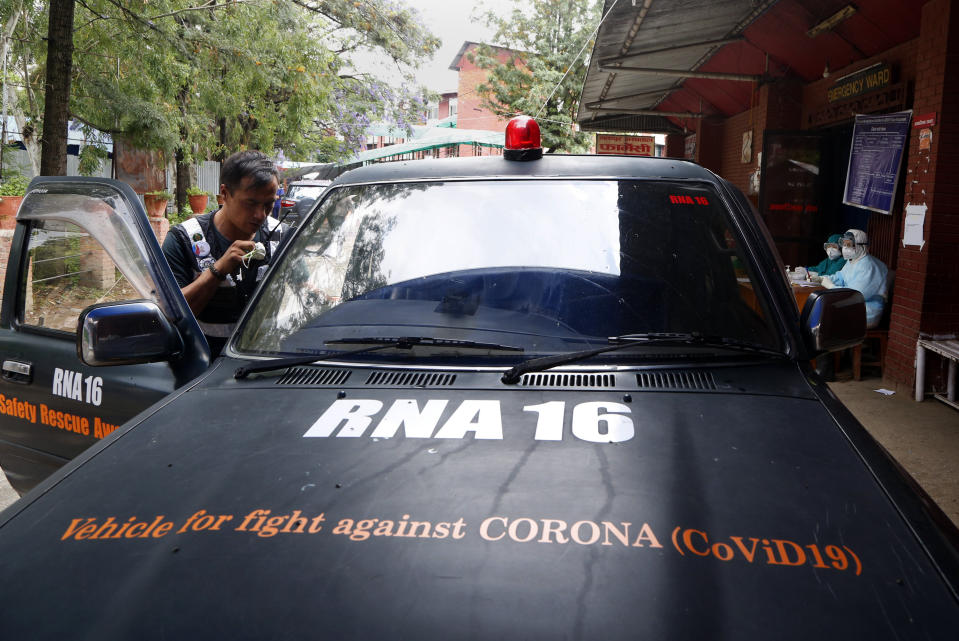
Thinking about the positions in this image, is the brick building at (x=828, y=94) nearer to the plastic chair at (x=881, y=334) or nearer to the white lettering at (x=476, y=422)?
the plastic chair at (x=881, y=334)

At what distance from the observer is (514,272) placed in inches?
96.7

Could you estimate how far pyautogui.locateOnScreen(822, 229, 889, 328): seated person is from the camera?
782cm

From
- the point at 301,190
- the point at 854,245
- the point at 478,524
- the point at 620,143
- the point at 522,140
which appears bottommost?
the point at 478,524

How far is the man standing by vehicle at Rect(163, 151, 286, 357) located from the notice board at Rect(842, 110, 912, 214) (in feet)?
20.9

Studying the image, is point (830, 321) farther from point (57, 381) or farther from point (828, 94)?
point (828, 94)

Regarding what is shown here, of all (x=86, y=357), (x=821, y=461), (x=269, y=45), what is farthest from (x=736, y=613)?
(x=269, y=45)

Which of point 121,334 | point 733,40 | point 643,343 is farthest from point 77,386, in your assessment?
point 733,40

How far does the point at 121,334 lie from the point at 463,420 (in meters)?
1.06

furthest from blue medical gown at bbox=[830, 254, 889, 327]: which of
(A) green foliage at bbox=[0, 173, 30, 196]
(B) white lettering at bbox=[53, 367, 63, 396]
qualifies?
(A) green foliage at bbox=[0, 173, 30, 196]

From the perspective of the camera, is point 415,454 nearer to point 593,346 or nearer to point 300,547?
point 300,547

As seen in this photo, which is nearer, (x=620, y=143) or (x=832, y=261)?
(x=832, y=261)

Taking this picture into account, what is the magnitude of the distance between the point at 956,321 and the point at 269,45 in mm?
7890

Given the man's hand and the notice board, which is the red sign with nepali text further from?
the man's hand

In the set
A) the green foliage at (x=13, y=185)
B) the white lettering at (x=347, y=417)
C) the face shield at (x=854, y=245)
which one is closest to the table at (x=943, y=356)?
the face shield at (x=854, y=245)
